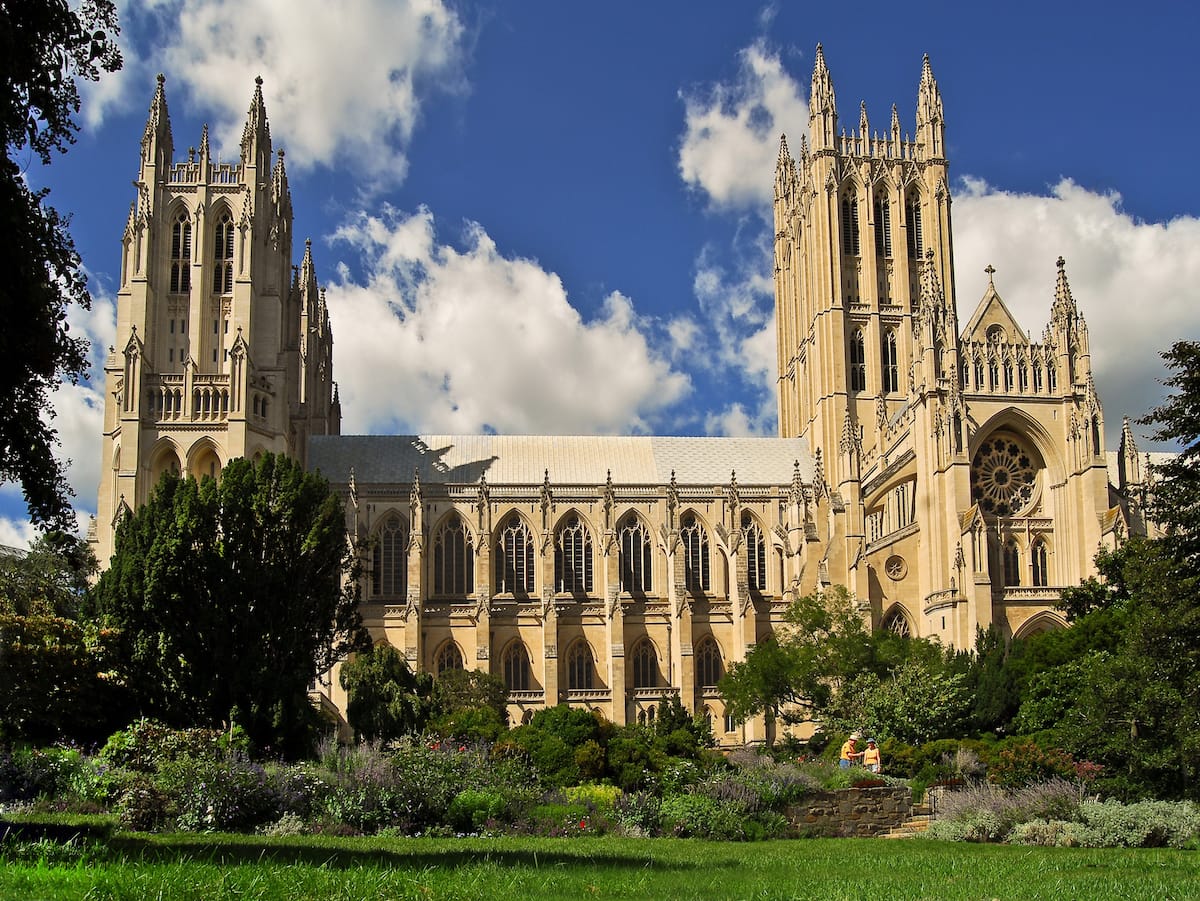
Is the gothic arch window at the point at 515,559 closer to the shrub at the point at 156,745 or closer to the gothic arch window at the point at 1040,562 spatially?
the gothic arch window at the point at 1040,562

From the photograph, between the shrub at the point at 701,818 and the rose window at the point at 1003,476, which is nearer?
the shrub at the point at 701,818

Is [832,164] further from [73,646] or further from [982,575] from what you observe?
[73,646]

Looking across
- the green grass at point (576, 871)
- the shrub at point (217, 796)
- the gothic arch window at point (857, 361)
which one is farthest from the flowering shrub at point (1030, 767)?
the gothic arch window at point (857, 361)

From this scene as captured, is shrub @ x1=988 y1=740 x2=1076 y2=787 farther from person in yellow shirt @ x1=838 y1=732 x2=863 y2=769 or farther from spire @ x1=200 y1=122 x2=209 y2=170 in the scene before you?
spire @ x1=200 y1=122 x2=209 y2=170

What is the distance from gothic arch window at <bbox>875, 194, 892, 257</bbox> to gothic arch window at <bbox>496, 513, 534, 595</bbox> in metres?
28.4

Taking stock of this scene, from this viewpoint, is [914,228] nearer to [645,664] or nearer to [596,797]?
[645,664]

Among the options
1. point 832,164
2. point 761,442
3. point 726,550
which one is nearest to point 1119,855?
point 726,550

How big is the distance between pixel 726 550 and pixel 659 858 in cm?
4878

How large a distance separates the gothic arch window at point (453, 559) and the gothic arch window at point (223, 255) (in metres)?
16.9

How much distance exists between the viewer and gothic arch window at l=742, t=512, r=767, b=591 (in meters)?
67.2

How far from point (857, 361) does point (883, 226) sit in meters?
9.26

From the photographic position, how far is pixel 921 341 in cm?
5759

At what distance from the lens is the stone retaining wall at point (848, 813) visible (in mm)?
23656

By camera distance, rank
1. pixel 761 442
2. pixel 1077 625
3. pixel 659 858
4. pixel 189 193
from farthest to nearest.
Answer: pixel 761 442 → pixel 189 193 → pixel 1077 625 → pixel 659 858
